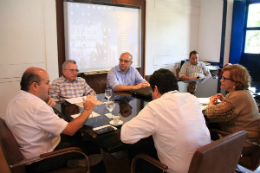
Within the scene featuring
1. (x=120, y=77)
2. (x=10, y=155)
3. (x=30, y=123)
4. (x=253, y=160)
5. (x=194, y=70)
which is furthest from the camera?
(x=194, y=70)

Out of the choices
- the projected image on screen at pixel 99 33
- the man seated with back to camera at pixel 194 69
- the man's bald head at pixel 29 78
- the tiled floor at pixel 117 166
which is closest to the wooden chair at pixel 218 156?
the man's bald head at pixel 29 78

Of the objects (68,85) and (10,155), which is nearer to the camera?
(10,155)

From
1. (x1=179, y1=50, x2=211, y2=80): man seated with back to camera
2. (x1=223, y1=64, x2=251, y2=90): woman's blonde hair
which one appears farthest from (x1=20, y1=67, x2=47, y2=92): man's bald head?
(x1=179, y1=50, x2=211, y2=80): man seated with back to camera

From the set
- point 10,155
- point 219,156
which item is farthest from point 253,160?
point 10,155

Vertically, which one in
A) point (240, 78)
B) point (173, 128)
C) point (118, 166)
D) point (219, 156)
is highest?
point (240, 78)

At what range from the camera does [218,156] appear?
129 centimetres

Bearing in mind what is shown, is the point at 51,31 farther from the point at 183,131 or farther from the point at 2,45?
the point at 183,131

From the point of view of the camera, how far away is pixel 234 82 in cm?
208

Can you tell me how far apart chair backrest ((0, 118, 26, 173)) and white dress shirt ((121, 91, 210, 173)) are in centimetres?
72

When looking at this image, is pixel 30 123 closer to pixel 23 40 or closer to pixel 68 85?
pixel 68 85

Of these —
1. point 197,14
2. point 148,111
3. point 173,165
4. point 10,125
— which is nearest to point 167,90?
point 148,111

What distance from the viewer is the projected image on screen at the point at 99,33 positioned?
4160 mm

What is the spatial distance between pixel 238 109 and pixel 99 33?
318 cm

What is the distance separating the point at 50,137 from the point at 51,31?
2.67 meters
